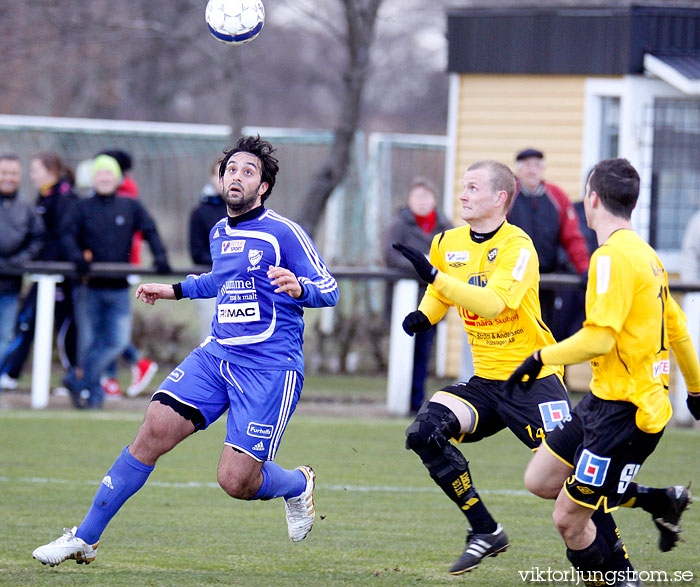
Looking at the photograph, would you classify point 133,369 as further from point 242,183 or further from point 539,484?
point 539,484

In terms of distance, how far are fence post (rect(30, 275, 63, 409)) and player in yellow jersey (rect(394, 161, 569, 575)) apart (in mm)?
5559

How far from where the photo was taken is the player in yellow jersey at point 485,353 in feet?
17.4

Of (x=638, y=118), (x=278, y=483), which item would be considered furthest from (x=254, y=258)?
(x=638, y=118)

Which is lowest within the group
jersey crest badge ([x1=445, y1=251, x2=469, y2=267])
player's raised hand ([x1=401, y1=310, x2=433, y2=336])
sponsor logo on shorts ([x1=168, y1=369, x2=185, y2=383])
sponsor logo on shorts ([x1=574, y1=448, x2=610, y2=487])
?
sponsor logo on shorts ([x1=574, y1=448, x2=610, y2=487])

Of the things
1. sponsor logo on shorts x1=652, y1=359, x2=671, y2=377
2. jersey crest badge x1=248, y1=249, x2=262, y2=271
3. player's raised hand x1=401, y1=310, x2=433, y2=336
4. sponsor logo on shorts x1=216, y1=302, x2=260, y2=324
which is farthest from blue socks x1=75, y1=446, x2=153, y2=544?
sponsor logo on shorts x1=652, y1=359, x2=671, y2=377

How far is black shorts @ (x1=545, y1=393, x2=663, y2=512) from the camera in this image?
4570mm

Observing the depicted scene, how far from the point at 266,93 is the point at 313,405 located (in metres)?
20.0

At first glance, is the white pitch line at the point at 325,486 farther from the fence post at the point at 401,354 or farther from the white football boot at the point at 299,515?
the fence post at the point at 401,354

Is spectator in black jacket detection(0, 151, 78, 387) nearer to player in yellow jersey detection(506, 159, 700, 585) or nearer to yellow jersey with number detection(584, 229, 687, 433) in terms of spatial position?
player in yellow jersey detection(506, 159, 700, 585)

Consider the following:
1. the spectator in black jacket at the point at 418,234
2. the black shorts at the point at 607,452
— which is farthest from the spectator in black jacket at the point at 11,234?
the black shorts at the point at 607,452

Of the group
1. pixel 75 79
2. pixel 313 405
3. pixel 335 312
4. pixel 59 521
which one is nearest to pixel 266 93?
pixel 75 79

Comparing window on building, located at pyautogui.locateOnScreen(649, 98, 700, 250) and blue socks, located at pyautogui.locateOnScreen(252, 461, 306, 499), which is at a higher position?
window on building, located at pyautogui.locateOnScreen(649, 98, 700, 250)

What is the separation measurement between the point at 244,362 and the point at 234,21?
8.08 ft

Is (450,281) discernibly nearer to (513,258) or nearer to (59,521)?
(513,258)
